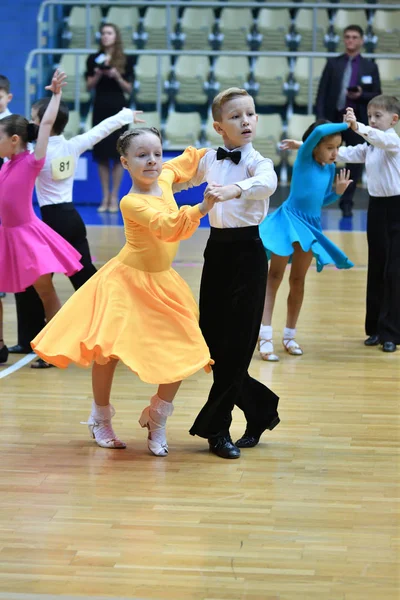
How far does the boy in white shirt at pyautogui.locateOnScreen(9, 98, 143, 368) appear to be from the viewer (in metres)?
5.92

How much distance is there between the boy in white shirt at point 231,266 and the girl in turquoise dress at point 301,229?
1574mm

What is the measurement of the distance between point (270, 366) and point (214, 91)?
722 centimetres

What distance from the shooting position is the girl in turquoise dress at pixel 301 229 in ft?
19.2

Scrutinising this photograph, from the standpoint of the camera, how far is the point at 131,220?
4156 mm

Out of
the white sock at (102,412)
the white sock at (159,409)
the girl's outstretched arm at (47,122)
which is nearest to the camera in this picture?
the white sock at (159,409)

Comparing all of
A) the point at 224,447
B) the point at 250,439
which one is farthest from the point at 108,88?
the point at 224,447

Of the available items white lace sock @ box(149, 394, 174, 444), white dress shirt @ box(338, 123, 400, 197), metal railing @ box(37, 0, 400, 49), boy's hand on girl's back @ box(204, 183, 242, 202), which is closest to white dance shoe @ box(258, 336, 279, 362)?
white dress shirt @ box(338, 123, 400, 197)

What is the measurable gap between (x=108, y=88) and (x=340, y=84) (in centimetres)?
255

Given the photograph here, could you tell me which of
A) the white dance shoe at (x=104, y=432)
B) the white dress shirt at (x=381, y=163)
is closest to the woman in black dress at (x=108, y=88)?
the white dress shirt at (x=381, y=163)

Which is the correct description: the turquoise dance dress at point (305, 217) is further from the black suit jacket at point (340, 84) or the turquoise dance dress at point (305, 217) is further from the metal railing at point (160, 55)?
the metal railing at point (160, 55)

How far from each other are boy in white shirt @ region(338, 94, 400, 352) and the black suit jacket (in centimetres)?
445

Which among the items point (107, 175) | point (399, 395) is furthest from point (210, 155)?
point (107, 175)

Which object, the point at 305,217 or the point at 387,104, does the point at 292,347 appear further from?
the point at 387,104

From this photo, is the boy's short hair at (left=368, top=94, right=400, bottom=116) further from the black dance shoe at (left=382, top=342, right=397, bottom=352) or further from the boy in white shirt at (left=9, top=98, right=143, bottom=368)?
the boy in white shirt at (left=9, top=98, right=143, bottom=368)
